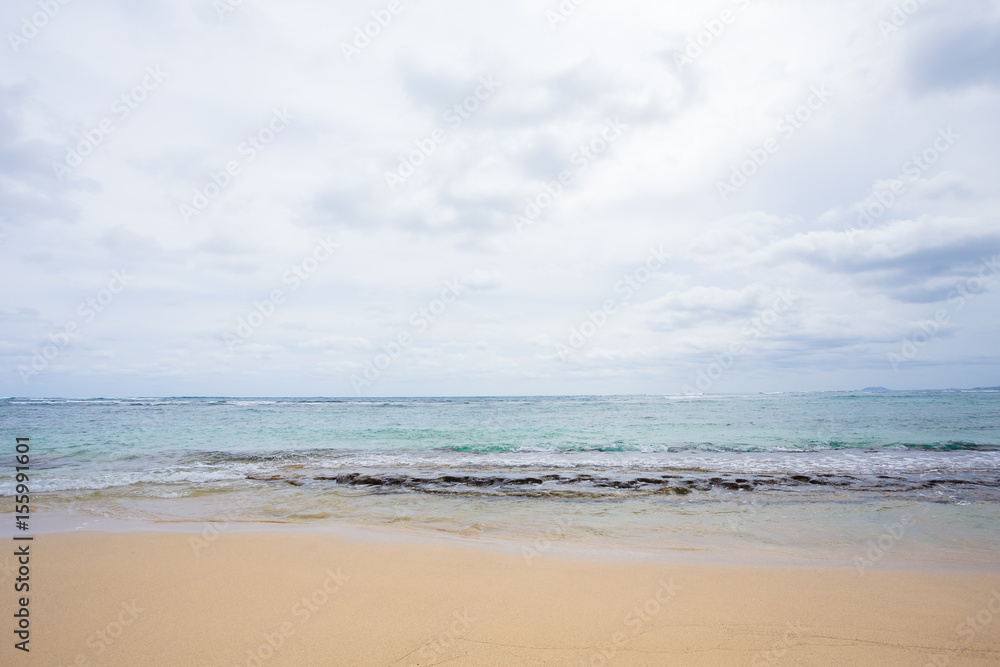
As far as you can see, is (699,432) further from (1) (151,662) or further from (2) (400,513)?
(1) (151,662)

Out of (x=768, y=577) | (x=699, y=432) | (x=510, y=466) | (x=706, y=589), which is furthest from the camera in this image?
(x=699, y=432)

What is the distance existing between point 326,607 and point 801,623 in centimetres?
438

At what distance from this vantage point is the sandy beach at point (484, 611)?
11.6ft

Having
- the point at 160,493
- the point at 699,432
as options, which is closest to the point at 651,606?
the point at 160,493

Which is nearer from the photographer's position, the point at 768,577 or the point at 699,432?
the point at 768,577

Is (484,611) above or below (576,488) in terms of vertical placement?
above

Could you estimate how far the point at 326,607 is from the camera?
14.2 ft

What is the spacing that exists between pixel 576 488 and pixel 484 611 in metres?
6.86

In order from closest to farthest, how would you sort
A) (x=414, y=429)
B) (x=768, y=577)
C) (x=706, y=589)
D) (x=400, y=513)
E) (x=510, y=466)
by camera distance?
(x=706, y=589)
(x=768, y=577)
(x=400, y=513)
(x=510, y=466)
(x=414, y=429)

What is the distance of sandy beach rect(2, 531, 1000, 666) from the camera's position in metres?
3.55

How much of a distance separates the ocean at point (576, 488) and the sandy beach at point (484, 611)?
1.12 meters

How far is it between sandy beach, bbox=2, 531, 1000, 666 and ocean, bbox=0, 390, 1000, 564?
3.69ft

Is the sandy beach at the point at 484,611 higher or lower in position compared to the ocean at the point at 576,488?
higher

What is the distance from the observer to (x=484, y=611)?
4.20 m
